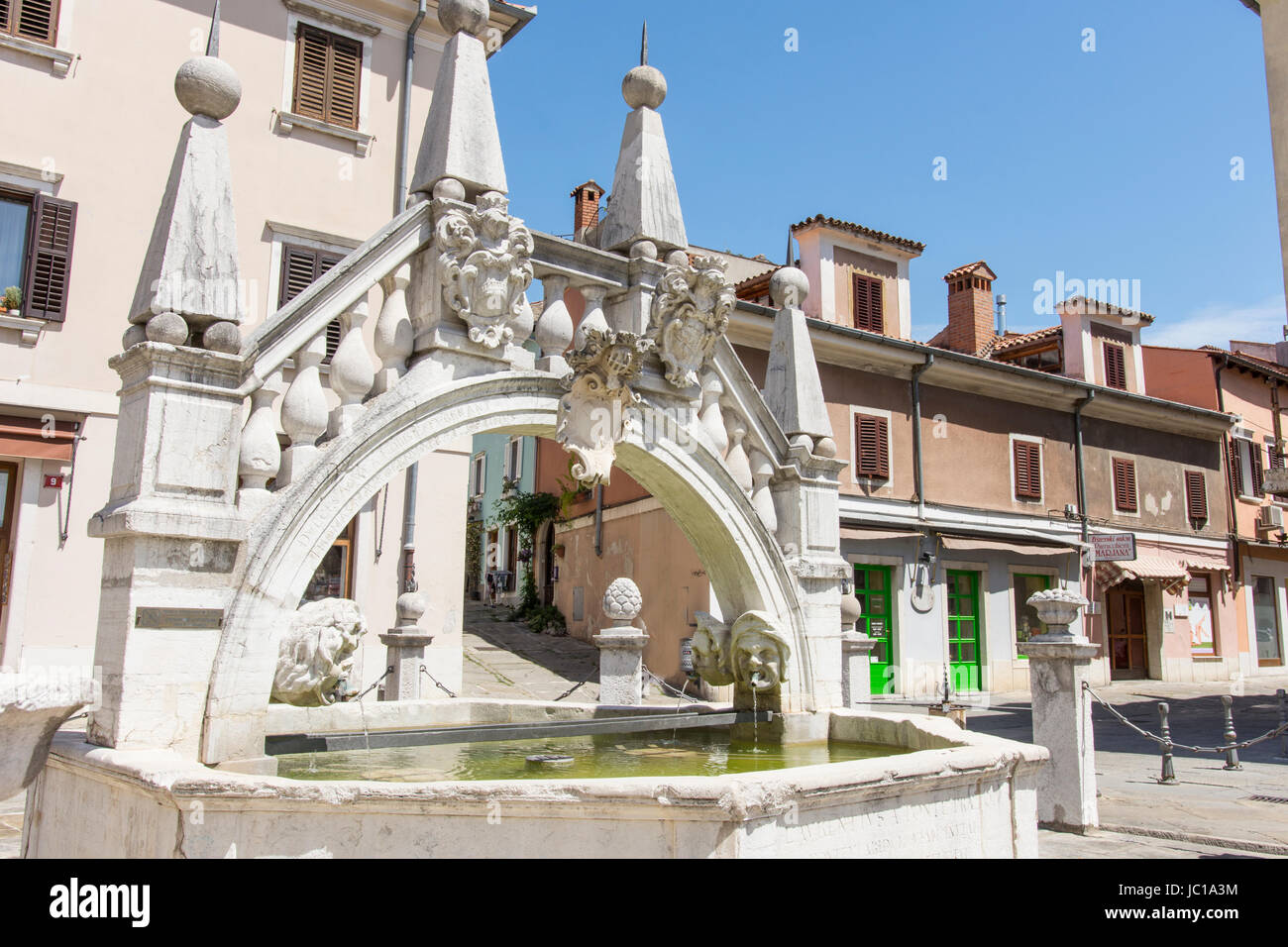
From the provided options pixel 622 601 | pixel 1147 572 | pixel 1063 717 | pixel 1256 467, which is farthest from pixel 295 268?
pixel 1256 467

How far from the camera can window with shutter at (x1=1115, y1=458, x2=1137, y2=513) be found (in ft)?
86.4

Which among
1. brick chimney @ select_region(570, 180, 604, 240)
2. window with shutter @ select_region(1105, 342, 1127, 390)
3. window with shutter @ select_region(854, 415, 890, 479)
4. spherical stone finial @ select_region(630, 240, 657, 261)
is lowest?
spherical stone finial @ select_region(630, 240, 657, 261)

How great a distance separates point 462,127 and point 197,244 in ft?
5.46

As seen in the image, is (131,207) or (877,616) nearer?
(131,207)

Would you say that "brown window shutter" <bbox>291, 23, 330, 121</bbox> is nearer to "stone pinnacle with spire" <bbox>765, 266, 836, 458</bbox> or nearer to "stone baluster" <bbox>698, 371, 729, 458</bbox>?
"stone pinnacle with spire" <bbox>765, 266, 836, 458</bbox>

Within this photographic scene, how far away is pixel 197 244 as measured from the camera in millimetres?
Result: 4723

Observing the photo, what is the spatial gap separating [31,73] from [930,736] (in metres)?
13.7

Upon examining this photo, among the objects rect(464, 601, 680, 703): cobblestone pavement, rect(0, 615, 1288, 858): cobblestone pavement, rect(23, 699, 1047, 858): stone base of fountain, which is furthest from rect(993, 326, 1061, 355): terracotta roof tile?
rect(23, 699, 1047, 858): stone base of fountain

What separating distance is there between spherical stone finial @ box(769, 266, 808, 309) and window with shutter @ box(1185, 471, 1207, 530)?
80.6ft

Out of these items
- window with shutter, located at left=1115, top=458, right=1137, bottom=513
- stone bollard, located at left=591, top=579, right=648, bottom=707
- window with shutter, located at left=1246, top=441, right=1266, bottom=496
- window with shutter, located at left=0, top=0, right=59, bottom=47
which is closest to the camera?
stone bollard, located at left=591, top=579, right=648, bottom=707

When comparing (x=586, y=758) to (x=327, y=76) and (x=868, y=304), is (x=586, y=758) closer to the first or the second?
(x=327, y=76)

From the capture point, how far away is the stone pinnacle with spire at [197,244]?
4.64m
